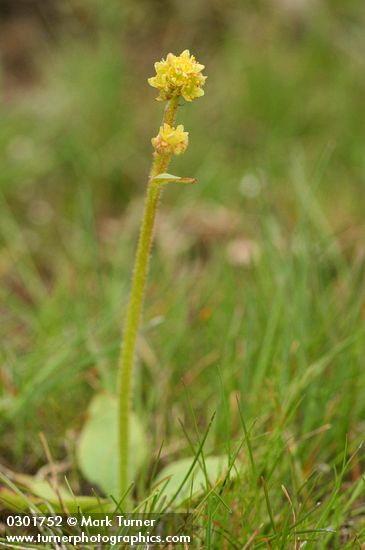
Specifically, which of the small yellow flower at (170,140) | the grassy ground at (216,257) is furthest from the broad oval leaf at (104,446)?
the small yellow flower at (170,140)

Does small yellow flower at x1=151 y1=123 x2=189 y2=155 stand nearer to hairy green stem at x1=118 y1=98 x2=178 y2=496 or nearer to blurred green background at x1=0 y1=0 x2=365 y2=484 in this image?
hairy green stem at x1=118 y1=98 x2=178 y2=496

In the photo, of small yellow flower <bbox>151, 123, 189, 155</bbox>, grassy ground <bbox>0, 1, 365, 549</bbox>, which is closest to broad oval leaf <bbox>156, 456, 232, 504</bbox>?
grassy ground <bbox>0, 1, 365, 549</bbox>

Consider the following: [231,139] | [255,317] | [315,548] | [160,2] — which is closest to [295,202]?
[231,139]

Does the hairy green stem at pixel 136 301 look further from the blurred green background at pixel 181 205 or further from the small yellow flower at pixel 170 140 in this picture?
the blurred green background at pixel 181 205

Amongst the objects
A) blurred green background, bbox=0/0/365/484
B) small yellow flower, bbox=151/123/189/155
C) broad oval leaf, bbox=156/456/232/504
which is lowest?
broad oval leaf, bbox=156/456/232/504

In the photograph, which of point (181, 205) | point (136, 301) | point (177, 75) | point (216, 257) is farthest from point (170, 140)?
point (181, 205)
